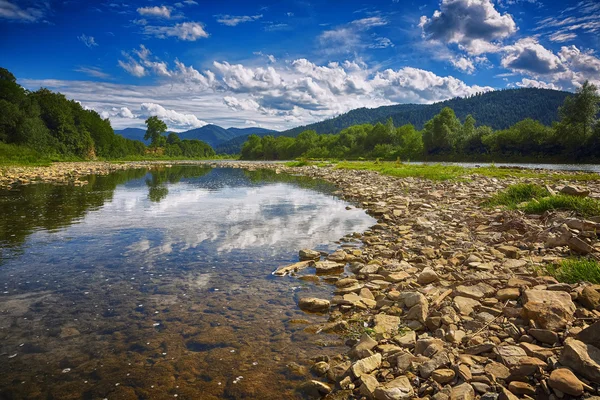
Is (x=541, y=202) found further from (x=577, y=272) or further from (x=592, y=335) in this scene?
(x=592, y=335)

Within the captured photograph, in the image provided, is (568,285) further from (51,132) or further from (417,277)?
(51,132)

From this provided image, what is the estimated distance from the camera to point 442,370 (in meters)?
3.76

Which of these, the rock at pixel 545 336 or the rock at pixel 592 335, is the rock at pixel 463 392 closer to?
the rock at pixel 545 336

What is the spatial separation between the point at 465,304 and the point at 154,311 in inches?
215

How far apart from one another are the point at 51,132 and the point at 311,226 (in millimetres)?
96528

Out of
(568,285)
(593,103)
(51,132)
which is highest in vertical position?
(593,103)

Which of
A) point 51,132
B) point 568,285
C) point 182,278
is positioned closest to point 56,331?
point 182,278

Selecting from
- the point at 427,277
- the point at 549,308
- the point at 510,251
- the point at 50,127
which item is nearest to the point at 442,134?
the point at 510,251

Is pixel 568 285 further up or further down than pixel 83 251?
further up

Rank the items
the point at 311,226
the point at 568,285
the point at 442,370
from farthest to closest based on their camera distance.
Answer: the point at 311,226
the point at 568,285
the point at 442,370

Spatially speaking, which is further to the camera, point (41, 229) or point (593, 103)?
point (593, 103)

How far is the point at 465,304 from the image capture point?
5.30m

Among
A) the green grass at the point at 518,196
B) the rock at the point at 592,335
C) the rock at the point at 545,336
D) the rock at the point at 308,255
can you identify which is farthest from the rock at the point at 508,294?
the green grass at the point at 518,196

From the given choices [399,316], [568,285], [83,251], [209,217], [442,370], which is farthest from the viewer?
[209,217]
